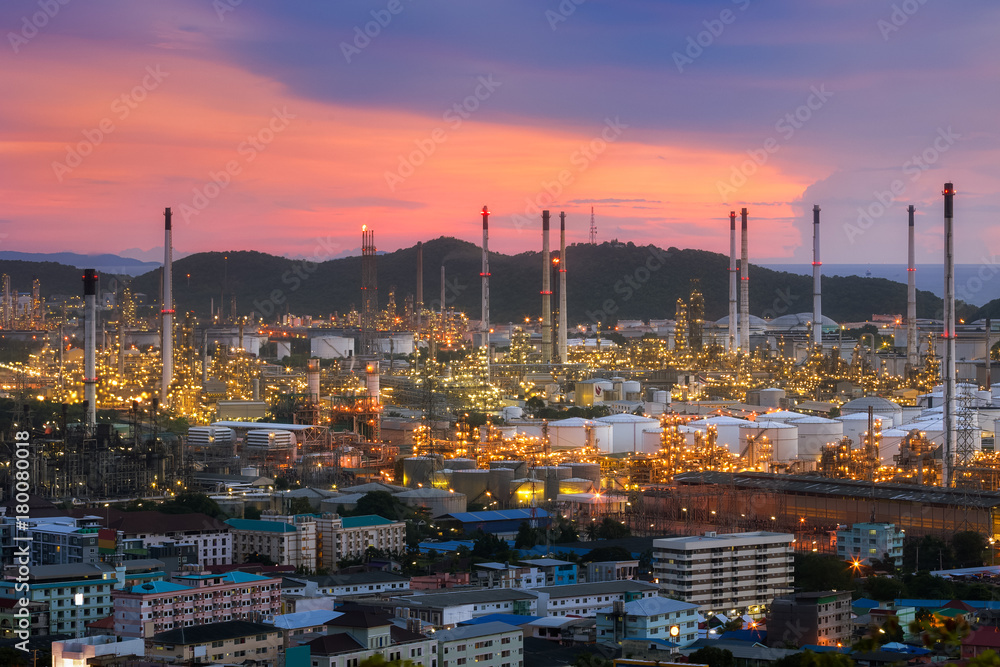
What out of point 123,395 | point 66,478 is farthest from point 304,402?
point 66,478

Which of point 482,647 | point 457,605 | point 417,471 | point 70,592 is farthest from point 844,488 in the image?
point 70,592

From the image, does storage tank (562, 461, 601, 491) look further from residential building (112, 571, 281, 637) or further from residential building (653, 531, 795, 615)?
residential building (112, 571, 281, 637)

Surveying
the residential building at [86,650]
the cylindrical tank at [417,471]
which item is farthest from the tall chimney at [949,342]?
the residential building at [86,650]

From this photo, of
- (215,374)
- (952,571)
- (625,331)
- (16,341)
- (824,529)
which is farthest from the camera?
(625,331)

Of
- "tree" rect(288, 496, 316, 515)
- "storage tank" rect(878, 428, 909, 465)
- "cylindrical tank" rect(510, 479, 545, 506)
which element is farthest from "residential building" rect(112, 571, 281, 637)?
"storage tank" rect(878, 428, 909, 465)

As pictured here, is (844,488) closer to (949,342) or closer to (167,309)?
(949,342)

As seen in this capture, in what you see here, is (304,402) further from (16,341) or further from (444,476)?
(16,341)

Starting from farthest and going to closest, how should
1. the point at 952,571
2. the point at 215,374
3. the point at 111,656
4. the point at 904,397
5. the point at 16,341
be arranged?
the point at 16,341 → the point at 215,374 → the point at 904,397 → the point at 952,571 → the point at 111,656
